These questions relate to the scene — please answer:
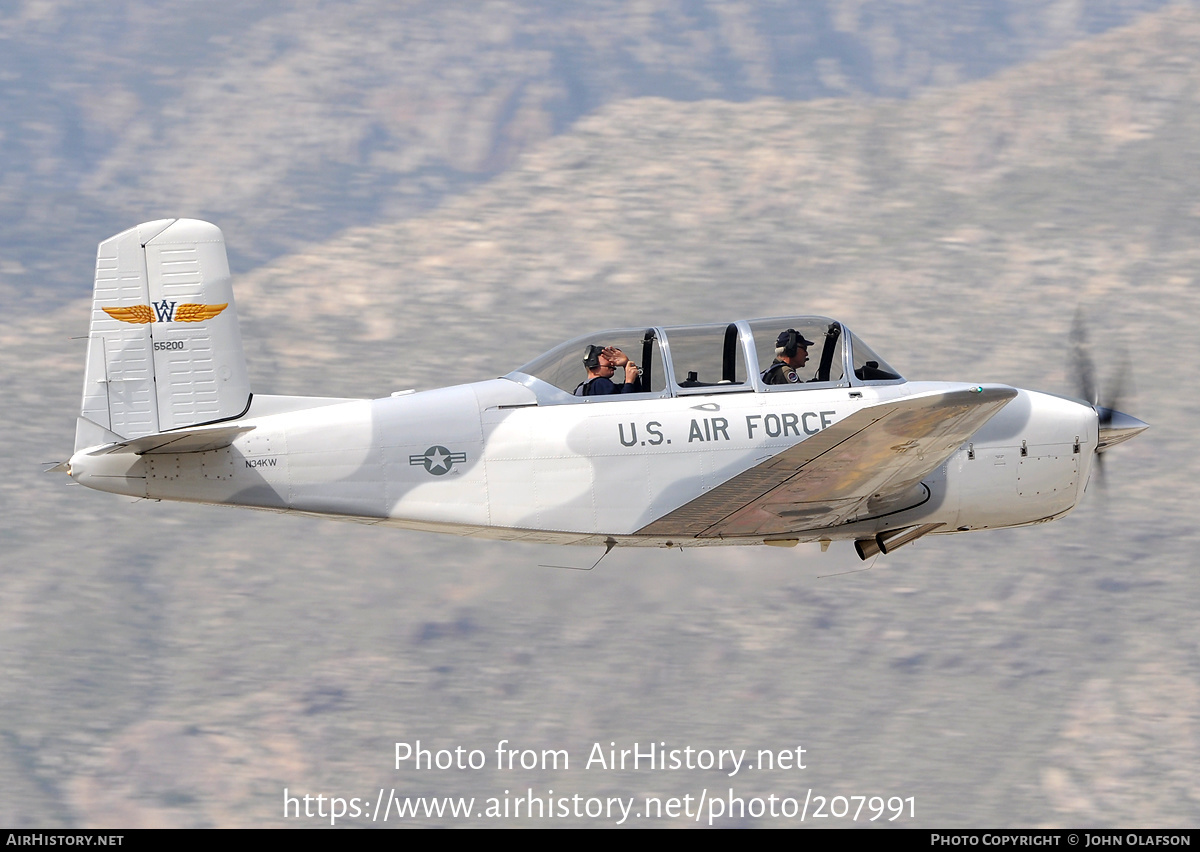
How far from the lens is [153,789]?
55.4 m

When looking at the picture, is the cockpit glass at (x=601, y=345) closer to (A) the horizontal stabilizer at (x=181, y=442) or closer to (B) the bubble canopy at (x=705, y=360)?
(B) the bubble canopy at (x=705, y=360)

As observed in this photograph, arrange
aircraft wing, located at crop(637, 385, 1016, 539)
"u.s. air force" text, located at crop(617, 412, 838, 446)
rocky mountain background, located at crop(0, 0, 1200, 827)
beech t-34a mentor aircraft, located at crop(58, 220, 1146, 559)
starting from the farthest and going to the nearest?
1. rocky mountain background, located at crop(0, 0, 1200, 827)
2. "u.s. air force" text, located at crop(617, 412, 838, 446)
3. beech t-34a mentor aircraft, located at crop(58, 220, 1146, 559)
4. aircraft wing, located at crop(637, 385, 1016, 539)

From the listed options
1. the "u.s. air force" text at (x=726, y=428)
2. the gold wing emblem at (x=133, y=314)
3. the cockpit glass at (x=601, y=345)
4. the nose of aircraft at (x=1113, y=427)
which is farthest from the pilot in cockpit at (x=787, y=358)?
the gold wing emblem at (x=133, y=314)

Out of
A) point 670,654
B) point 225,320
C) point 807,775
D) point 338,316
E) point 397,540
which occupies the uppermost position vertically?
point 225,320

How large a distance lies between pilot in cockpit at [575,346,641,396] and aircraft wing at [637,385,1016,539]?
1319 millimetres

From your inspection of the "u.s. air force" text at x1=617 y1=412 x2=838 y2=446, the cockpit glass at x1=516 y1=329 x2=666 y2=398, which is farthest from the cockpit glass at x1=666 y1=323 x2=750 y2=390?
the "u.s. air force" text at x1=617 y1=412 x2=838 y2=446

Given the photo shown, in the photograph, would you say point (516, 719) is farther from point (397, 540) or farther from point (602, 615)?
point (397, 540)

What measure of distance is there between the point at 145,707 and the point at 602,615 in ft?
61.4

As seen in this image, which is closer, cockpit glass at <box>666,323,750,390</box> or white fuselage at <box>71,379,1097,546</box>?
white fuselage at <box>71,379,1097,546</box>

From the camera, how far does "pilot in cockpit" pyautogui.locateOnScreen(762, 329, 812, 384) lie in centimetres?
1469

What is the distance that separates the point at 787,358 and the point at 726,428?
1030 millimetres

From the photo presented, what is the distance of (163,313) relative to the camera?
1441 centimetres

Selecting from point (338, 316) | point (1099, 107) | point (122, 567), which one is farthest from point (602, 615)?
point (1099, 107)

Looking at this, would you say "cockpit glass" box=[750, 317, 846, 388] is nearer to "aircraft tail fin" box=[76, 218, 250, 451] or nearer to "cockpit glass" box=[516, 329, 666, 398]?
"cockpit glass" box=[516, 329, 666, 398]
